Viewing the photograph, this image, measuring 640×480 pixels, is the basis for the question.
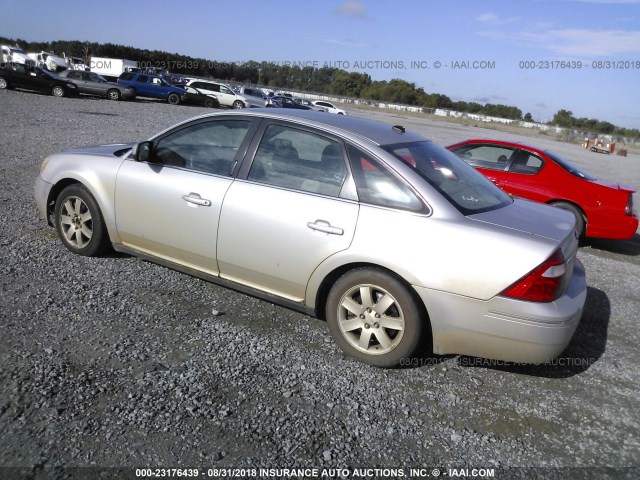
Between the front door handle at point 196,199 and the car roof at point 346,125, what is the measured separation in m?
0.77

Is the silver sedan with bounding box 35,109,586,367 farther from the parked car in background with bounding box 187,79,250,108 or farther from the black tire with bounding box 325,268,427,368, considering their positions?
the parked car in background with bounding box 187,79,250,108

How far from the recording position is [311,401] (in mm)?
3189

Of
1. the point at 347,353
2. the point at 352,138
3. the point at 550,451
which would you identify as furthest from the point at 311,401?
the point at 352,138

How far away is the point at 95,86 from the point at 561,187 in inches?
1029

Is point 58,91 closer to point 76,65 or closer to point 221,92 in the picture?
point 221,92

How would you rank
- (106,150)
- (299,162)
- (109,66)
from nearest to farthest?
(299,162)
(106,150)
(109,66)

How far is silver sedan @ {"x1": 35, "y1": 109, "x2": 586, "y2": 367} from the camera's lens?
3291 millimetres

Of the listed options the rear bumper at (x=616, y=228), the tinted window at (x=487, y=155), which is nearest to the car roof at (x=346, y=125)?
the tinted window at (x=487, y=155)

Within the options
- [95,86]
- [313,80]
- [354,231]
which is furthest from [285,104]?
[313,80]

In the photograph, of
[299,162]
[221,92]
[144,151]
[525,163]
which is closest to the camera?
[299,162]

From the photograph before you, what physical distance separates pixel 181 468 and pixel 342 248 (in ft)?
5.60

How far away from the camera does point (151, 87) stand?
99.3ft

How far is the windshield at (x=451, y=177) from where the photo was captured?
12.2 feet

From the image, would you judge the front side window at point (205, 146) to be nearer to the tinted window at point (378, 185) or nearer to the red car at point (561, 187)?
the tinted window at point (378, 185)
